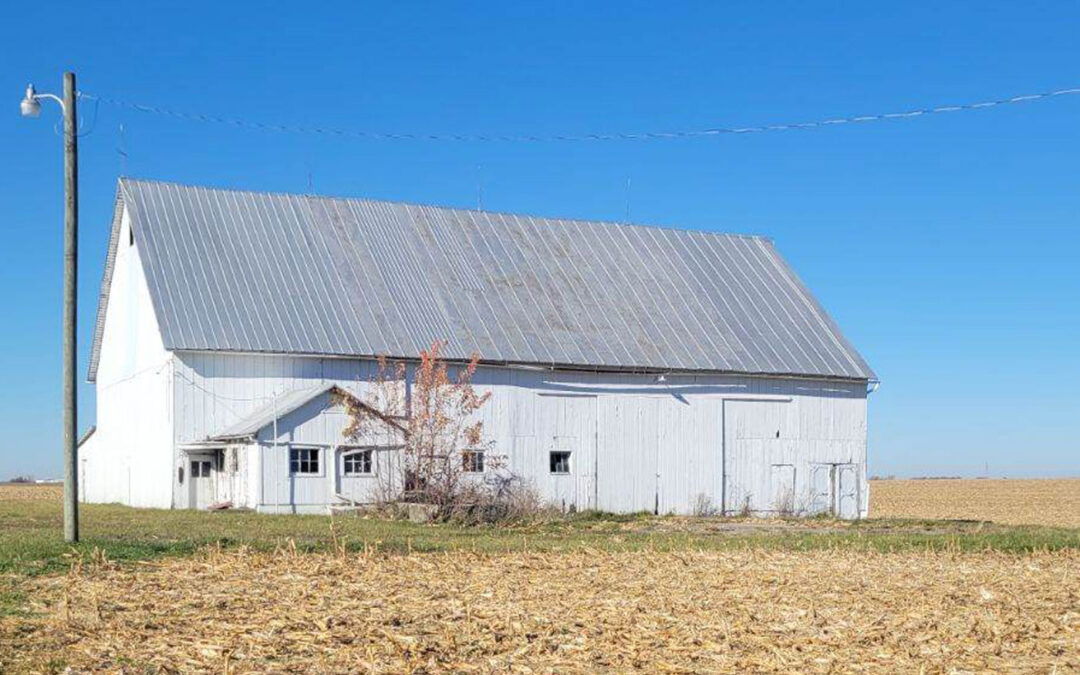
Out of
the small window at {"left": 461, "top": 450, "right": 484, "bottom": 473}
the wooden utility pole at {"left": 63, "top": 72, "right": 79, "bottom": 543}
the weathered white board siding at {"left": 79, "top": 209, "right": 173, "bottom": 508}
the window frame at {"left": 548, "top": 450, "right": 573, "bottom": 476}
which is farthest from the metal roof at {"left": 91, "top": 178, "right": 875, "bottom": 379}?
the wooden utility pole at {"left": 63, "top": 72, "right": 79, "bottom": 543}

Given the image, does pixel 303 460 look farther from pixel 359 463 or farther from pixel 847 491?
pixel 847 491

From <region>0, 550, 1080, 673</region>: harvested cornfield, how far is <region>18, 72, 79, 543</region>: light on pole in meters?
3.83

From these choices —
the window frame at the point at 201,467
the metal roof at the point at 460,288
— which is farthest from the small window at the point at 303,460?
the window frame at the point at 201,467

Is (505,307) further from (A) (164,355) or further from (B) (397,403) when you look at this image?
(A) (164,355)

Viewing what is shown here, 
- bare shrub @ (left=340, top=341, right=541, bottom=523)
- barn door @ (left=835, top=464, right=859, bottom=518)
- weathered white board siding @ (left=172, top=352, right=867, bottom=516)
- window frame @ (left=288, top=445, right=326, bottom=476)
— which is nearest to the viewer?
bare shrub @ (left=340, top=341, right=541, bottom=523)

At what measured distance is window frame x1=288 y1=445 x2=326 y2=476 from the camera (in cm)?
3366

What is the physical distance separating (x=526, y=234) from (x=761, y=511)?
1113 cm

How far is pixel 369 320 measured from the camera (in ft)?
120

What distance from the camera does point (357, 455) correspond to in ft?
113

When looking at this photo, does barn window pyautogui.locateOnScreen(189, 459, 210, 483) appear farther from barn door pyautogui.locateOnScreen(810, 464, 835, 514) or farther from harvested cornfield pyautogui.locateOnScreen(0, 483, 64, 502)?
barn door pyautogui.locateOnScreen(810, 464, 835, 514)

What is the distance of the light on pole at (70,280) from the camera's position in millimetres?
19734

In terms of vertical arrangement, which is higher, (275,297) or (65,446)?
(275,297)

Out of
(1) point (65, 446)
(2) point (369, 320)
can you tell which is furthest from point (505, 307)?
(1) point (65, 446)

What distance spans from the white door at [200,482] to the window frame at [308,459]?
9.14ft
